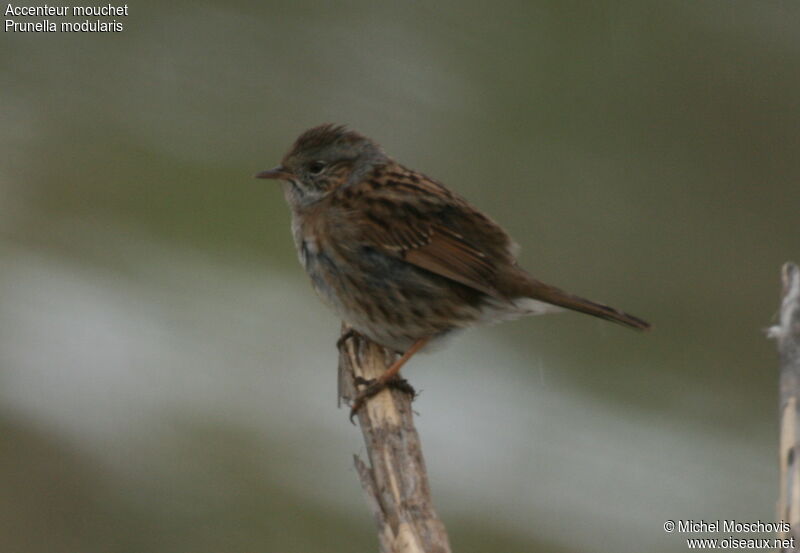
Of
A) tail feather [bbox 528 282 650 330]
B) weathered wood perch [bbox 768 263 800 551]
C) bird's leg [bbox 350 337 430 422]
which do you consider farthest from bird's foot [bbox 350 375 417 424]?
weathered wood perch [bbox 768 263 800 551]

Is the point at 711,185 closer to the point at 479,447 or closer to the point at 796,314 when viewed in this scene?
the point at 479,447

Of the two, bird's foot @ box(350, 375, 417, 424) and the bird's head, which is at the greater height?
the bird's head

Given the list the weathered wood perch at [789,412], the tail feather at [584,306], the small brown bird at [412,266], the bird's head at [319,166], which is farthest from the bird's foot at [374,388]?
the weathered wood perch at [789,412]

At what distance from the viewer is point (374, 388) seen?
609 centimetres

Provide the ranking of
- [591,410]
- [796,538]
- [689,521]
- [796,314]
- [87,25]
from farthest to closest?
[87,25] → [591,410] → [689,521] → [796,314] → [796,538]

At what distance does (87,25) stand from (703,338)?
9077mm

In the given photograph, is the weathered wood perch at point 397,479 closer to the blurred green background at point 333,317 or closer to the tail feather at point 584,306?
the tail feather at point 584,306

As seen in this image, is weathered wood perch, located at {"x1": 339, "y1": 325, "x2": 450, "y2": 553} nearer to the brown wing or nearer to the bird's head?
the brown wing

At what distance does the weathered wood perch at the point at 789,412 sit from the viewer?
3.95m

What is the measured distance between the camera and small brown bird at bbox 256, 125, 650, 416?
6.61m

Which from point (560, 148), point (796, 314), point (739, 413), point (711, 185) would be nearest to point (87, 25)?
point (560, 148)

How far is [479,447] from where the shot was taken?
10.5 metres

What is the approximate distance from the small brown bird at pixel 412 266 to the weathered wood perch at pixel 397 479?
23.2 inches

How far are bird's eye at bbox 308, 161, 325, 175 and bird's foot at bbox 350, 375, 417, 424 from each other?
1.40 m
